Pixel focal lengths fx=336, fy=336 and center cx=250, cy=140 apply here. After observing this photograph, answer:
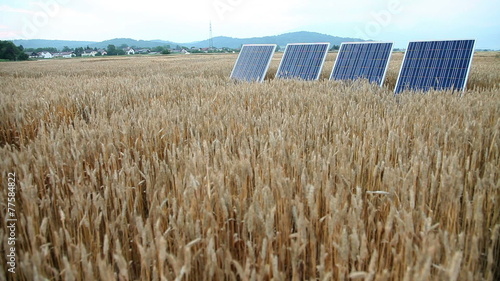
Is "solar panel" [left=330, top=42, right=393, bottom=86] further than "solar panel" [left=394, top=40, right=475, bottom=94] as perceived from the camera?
Yes

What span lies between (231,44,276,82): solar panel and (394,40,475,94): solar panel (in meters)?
3.92

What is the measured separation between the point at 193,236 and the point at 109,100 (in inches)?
174

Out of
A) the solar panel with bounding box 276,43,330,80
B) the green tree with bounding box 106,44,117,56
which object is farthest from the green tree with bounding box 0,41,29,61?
the solar panel with bounding box 276,43,330,80

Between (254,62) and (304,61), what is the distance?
5.45ft

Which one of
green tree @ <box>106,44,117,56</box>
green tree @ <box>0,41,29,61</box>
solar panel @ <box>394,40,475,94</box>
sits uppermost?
green tree @ <box>106,44,117,56</box>

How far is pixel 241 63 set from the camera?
11.6 meters

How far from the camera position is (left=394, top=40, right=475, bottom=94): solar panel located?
7.09 m

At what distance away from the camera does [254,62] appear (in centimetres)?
1100

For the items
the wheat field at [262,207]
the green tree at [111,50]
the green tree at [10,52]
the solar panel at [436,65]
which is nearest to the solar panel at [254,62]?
the solar panel at [436,65]

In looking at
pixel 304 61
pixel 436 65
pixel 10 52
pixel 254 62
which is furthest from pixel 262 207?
pixel 10 52

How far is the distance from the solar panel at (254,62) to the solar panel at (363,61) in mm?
2147

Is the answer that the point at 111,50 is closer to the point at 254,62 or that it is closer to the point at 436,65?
the point at 254,62

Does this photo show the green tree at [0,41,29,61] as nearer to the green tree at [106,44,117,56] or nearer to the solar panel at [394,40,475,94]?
the green tree at [106,44,117,56]

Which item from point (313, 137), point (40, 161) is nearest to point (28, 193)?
point (40, 161)
